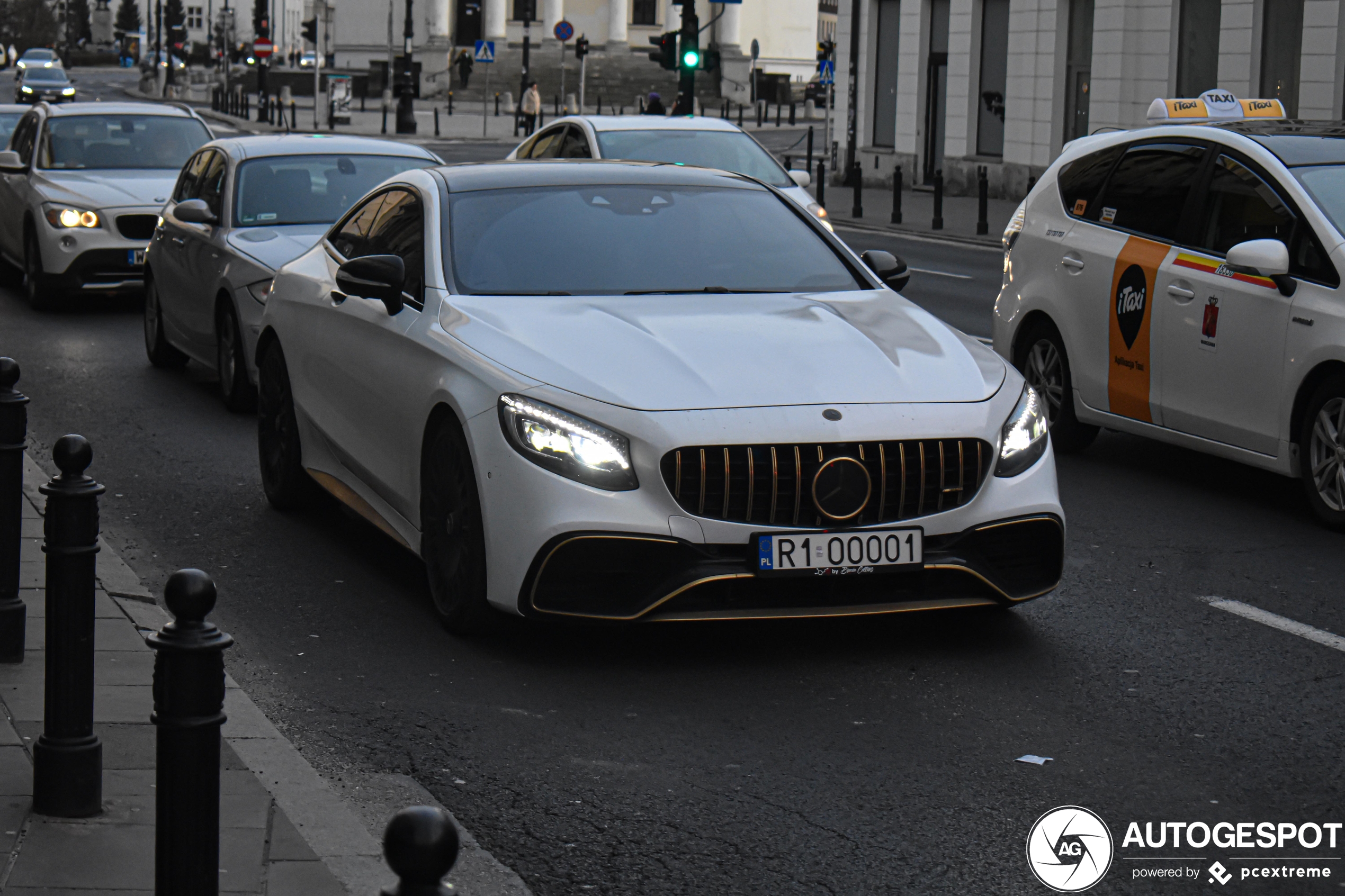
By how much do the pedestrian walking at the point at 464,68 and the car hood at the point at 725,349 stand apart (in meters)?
83.6

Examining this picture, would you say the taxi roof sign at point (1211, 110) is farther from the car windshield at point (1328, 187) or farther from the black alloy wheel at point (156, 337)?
the black alloy wheel at point (156, 337)

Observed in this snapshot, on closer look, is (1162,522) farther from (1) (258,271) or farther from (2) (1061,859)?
(1) (258,271)

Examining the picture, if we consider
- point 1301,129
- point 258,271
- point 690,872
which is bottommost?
point 690,872

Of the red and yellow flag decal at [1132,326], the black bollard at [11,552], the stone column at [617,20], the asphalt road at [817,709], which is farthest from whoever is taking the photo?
the stone column at [617,20]

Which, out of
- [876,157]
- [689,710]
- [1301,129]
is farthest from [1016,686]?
[876,157]

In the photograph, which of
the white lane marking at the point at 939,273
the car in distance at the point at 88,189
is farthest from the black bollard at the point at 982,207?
the car in distance at the point at 88,189

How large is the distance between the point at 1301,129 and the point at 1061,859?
5693 millimetres

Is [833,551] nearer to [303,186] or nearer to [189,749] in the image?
[189,749]

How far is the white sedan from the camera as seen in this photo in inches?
225

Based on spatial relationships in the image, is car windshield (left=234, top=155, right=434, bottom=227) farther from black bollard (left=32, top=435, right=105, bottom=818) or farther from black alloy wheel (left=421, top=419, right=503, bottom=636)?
black bollard (left=32, top=435, right=105, bottom=818)

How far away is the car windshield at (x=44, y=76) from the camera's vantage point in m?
70.5

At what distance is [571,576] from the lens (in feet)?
19.0

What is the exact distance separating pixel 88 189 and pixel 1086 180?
8942 mm

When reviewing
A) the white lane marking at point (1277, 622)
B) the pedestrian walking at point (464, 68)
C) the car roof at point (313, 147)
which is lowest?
the white lane marking at point (1277, 622)
